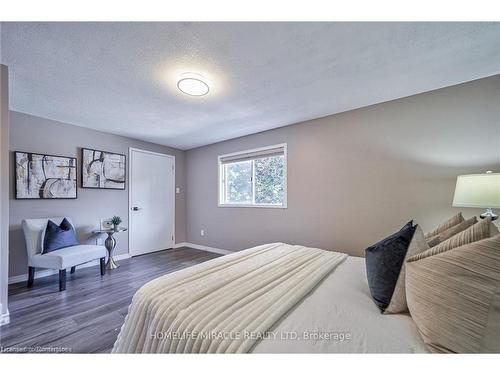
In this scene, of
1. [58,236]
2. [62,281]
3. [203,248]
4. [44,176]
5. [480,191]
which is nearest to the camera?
[480,191]

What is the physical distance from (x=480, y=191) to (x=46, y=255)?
4310 millimetres

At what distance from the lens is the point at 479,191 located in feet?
4.77

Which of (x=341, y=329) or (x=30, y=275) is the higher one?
(x=341, y=329)

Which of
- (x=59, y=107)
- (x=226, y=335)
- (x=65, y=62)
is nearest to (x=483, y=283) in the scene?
(x=226, y=335)

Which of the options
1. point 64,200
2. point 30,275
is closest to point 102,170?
point 64,200

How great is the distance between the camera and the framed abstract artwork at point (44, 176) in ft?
8.21

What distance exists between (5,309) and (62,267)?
57 cm

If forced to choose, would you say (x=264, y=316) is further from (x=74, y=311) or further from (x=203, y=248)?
(x=203, y=248)

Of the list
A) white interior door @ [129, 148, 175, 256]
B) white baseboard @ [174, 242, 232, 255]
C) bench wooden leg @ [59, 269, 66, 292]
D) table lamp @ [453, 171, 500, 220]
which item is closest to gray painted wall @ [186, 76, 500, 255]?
table lamp @ [453, 171, 500, 220]

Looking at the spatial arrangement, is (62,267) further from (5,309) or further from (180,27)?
(180,27)

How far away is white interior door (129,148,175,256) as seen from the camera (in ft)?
12.1

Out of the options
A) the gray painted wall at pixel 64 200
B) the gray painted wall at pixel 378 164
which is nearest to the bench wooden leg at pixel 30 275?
the gray painted wall at pixel 64 200

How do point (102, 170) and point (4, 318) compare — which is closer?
point (4, 318)

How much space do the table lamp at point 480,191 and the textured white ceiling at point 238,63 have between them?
98 centimetres
